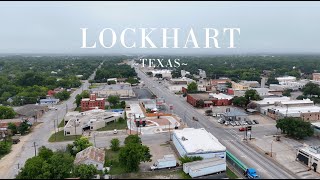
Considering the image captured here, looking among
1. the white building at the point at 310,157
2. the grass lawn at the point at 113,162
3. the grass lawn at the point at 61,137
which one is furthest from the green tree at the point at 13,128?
the white building at the point at 310,157

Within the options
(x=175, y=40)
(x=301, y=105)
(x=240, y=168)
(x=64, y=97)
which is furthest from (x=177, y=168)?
(x=64, y=97)

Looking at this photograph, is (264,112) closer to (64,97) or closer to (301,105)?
(301,105)

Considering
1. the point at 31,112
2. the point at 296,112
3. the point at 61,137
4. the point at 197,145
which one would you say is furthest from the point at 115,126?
the point at 296,112

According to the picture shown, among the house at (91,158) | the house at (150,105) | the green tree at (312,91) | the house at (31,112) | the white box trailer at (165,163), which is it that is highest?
the green tree at (312,91)

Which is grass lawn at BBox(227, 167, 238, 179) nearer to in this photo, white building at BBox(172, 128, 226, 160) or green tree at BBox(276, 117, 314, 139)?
white building at BBox(172, 128, 226, 160)

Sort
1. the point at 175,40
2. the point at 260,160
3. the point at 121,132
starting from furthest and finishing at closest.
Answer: the point at 121,132 < the point at 175,40 < the point at 260,160

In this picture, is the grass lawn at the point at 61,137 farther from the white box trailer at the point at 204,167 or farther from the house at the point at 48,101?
the house at the point at 48,101

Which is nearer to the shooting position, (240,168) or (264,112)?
(240,168)
